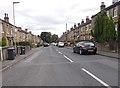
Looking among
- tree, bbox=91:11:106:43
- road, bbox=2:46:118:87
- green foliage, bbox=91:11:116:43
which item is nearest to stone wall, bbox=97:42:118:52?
green foliage, bbox=91:11:116:43

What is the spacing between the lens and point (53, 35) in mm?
174500

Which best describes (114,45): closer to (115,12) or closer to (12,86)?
(115,12)

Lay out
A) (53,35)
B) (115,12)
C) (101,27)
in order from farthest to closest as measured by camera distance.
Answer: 1. (53,35)
2. (115,12)
3. (101,27)

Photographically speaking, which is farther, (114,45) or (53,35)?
(53,35)

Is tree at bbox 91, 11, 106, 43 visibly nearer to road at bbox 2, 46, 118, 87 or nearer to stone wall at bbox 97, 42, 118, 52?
stone wall at bbox 97, 42, 118, 52

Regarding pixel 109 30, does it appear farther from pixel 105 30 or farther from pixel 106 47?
pixel 106 47

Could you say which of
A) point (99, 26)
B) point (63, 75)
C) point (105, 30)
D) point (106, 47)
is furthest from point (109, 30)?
point (63, 75)

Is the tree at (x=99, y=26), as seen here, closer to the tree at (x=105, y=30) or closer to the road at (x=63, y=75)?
the tree at (x=105, y=30)

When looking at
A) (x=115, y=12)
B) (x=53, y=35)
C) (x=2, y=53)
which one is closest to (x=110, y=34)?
(x=115, y=12)

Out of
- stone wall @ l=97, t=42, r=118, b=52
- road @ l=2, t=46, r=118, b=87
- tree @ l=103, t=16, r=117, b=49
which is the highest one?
tree @ l=103, t=16, r=117, b=49

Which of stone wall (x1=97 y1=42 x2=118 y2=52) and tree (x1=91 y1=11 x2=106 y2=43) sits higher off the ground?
tree (x1=91 y1=11 x2=106 y2=43)

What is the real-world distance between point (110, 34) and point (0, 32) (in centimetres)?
2079

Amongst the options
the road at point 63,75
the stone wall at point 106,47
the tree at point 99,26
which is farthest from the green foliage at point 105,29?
the road at point 63,75

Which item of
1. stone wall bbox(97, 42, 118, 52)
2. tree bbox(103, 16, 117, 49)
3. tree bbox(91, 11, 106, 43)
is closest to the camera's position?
tree bbox(103, 16, 117, 49)
